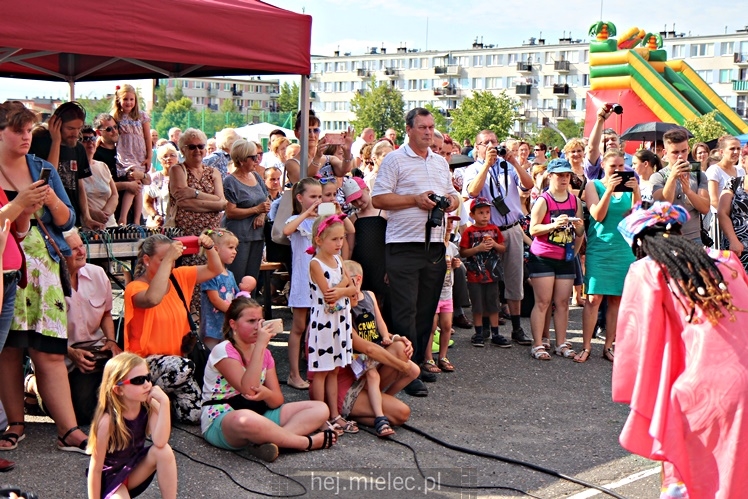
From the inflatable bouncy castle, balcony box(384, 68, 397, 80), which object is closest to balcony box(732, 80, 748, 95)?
balcony box(384, 68, 397, 80)

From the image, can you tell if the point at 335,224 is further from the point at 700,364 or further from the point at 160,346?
the point at 700,364

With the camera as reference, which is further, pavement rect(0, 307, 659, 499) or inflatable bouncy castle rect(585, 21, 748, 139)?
inflatable bouncy castle rect(585, 21, 748, 139)

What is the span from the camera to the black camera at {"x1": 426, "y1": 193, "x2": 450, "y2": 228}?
7094mm

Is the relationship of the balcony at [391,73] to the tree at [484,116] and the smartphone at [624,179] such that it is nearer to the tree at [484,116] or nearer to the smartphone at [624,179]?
the tree at [484,116]

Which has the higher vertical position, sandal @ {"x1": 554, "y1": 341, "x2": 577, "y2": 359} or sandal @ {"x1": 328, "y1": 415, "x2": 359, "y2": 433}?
sandal @ {"x1": 554, "y1": 341, "x2": 577, "y2": 359}

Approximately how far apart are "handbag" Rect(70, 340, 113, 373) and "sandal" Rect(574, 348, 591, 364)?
4.13 metres

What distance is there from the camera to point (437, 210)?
711 cm

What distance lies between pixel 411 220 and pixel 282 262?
174 centimetres

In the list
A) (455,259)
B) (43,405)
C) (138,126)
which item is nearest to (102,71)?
(138,126)

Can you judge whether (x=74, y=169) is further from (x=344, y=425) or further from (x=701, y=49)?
(x=701, y=49)

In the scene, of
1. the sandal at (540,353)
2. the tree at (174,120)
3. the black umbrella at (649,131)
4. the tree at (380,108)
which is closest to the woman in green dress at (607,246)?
the sandal at (540,353)

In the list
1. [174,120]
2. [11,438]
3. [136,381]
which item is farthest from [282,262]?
[174,120]

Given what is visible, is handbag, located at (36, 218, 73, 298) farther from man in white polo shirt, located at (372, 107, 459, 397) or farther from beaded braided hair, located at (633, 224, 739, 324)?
beaded braided hair, located at (633, 224, 739, 324)

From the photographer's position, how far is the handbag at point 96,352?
19.2 feet
